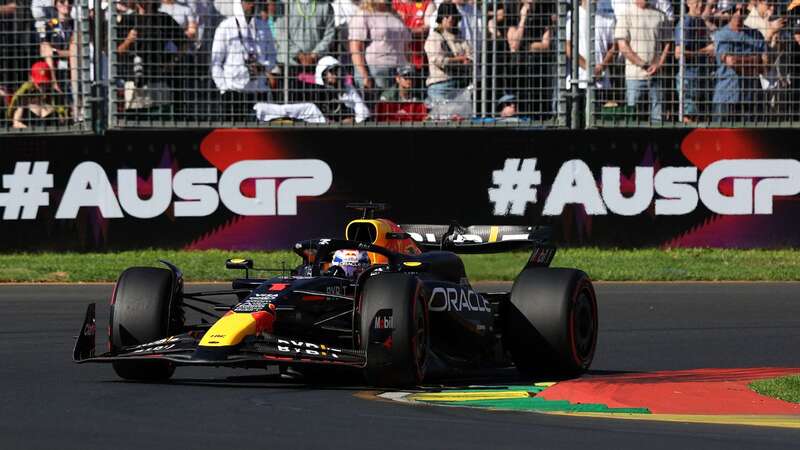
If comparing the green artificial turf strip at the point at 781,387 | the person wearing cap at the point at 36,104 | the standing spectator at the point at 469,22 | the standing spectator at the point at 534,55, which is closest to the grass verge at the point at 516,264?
the person wearing cap at the point at 36,104

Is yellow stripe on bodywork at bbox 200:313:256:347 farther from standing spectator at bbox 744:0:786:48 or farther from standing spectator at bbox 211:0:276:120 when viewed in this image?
standing spectator at bbox 744:0:786:48

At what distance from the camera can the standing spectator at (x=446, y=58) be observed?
56.5ft

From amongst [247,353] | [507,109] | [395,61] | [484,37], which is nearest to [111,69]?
[395,61]

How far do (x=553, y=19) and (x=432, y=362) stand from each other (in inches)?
361

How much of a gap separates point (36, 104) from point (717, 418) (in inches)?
464

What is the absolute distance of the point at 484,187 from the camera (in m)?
17.4

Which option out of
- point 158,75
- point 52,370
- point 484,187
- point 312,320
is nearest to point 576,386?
point 312,320

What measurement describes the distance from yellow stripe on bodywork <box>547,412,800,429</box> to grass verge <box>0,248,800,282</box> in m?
8.82

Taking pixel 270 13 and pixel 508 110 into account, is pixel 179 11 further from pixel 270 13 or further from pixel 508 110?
pixel 508 110

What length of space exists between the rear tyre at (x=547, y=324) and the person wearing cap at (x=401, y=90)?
7.82 metres

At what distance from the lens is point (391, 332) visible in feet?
27.8

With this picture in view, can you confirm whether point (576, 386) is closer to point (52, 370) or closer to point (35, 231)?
point (52, 370)

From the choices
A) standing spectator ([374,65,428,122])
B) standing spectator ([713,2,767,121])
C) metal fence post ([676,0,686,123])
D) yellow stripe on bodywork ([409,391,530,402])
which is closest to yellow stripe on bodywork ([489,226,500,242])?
yellow stripe on bodywork ([409,391,530,402])

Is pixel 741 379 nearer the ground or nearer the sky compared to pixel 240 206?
nearer the ground
